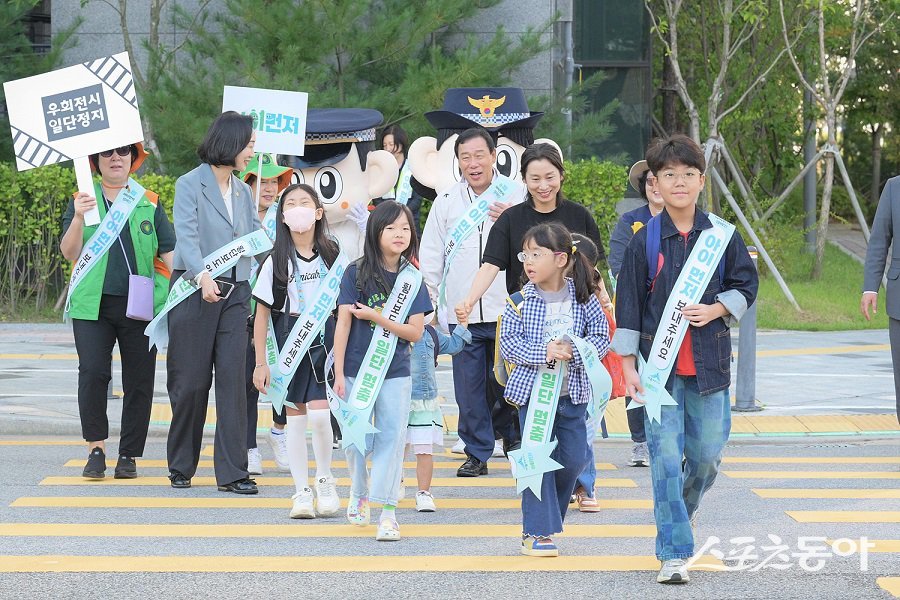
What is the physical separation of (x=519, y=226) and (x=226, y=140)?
1.68m

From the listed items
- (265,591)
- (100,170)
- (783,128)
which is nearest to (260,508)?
(265,591)

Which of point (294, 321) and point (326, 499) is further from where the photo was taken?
point (294, 321)

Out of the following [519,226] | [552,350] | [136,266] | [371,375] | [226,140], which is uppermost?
[226,140]

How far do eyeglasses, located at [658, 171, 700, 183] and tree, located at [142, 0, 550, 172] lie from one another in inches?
391

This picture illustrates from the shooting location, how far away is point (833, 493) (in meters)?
7.89

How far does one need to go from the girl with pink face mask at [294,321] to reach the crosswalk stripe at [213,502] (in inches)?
14.9

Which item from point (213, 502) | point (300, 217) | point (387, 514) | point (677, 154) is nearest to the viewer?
point (677, 154)

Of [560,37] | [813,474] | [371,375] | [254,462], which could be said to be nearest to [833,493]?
[813,474]

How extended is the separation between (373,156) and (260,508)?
267 cm

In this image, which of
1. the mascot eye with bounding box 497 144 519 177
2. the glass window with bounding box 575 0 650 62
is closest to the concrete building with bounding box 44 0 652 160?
the glass window with bounding box 575 0 650 62

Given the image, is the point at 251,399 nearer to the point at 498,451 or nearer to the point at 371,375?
the point at 498,451

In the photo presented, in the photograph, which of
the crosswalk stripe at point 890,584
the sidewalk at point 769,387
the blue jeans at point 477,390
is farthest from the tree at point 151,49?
the crosswalk stripe at point 890,584

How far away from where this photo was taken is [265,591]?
5699 millimetres

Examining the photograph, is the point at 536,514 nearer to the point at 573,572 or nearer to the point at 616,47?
the point at 573,572
